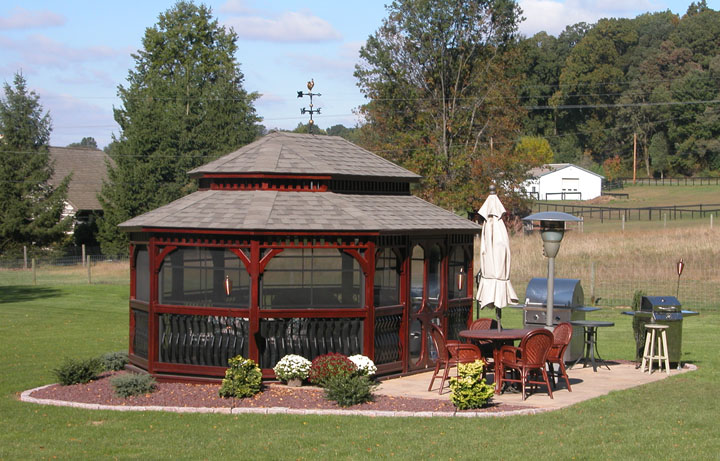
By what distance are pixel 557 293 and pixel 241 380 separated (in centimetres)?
640

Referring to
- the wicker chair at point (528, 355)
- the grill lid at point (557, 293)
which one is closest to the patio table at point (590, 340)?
the grill lid at point (557, 293)

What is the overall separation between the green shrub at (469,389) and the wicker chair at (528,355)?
0.88 m

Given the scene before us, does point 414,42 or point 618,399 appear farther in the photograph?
point 414,42

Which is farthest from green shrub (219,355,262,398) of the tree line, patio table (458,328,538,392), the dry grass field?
the tree line

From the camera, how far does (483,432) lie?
10719mm

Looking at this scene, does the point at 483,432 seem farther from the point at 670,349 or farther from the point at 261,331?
the point at 670,349

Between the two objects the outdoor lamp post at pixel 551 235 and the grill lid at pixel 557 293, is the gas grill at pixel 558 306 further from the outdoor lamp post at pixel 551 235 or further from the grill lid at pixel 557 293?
the outdoor lamp post at pixel 551 235

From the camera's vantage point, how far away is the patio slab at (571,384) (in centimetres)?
1283

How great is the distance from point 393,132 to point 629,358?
92.9ft

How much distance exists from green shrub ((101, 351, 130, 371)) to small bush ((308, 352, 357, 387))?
13.2ft

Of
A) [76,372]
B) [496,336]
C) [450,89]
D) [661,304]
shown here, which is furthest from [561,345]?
[450,89]

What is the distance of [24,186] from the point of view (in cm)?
4419

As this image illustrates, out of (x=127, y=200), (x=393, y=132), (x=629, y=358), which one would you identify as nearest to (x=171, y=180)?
(x=127, y=200)

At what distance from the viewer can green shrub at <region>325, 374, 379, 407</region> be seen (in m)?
12.4
